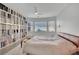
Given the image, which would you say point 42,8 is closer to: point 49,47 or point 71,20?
point 71,20

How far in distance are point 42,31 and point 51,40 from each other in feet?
0.68

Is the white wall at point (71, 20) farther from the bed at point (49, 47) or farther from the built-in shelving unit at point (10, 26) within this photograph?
the built-in shelving unit at point (10, 26)

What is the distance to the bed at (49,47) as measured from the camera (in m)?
2.05

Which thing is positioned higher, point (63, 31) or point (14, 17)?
point (14, 17)

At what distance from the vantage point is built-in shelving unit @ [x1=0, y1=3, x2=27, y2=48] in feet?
6.61

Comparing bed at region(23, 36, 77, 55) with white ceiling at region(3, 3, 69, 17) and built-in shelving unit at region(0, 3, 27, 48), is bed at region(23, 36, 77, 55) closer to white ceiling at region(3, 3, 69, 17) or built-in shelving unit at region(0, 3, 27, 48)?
built-in shelving unit at region(0, 3, 27, 48)

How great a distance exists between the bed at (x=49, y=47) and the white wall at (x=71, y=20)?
191mm

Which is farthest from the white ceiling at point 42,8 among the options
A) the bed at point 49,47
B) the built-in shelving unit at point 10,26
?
the bed at point 49,47

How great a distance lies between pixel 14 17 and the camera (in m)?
2.12

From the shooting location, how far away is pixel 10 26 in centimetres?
207

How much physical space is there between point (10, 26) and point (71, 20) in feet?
3.16

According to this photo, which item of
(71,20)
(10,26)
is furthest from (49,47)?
(10,26)
